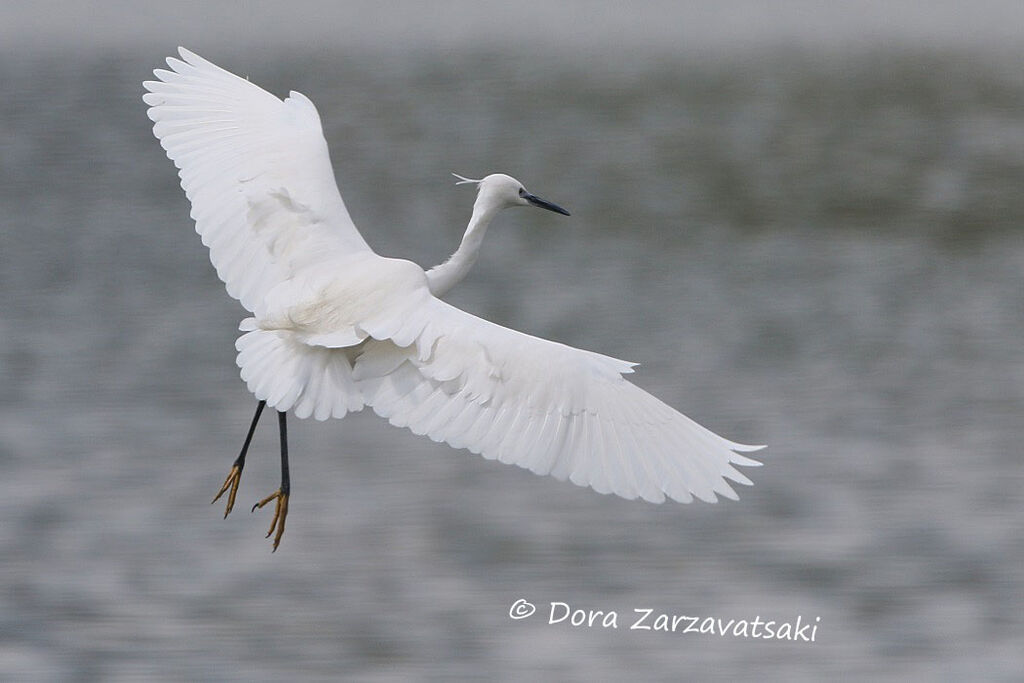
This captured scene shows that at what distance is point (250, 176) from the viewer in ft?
19.9

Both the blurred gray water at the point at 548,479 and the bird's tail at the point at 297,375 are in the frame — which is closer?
the bird's tail at the point at 297,375

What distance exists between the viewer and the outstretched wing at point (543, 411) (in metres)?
5.07

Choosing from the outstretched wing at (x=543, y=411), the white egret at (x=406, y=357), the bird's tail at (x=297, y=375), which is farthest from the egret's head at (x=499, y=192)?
the bird's tail at (x=297, y=375)

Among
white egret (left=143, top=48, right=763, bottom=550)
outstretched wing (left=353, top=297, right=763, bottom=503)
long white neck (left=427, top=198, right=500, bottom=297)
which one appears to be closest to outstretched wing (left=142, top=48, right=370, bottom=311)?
white egret (left=143, top=48, right=763, bottom=550)

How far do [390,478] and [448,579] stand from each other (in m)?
0.94

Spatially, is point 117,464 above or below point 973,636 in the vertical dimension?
above

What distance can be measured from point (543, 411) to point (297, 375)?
29.9 inches

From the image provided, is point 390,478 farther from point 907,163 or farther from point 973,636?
point 907,163

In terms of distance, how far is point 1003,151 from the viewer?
550 inches

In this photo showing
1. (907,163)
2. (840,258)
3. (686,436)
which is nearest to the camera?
(686,436)

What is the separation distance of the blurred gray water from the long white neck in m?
1.60

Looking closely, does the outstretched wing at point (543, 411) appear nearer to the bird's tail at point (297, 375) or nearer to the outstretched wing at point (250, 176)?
the bird's tail at point (297, 375)

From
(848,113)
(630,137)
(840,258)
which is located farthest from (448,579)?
(848,113)

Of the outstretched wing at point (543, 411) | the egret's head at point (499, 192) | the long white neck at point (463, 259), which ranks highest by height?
the egret's head at point (499, 192)
